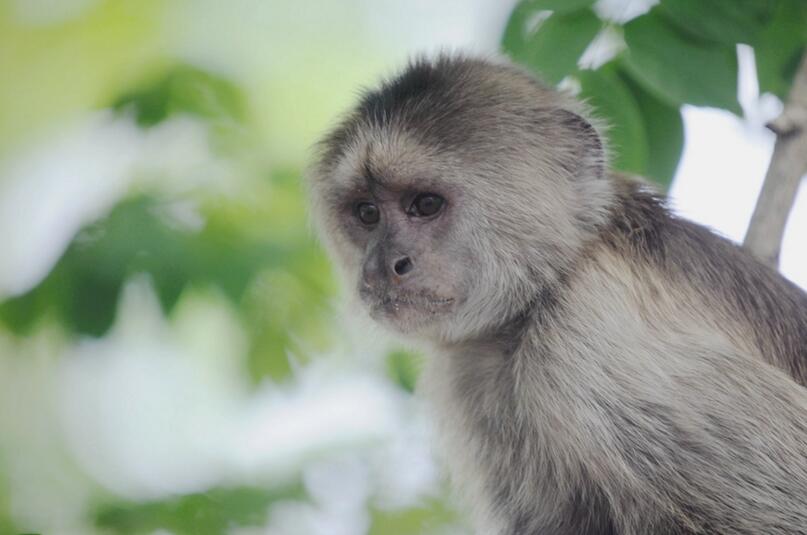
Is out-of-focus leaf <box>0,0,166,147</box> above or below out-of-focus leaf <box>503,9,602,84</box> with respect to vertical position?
below

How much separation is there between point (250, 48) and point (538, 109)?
15.8ft

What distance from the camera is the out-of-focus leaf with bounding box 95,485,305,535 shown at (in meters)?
5.45

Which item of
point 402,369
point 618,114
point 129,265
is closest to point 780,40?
point 618,114

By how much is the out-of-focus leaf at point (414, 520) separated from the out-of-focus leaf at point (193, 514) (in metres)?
0.60

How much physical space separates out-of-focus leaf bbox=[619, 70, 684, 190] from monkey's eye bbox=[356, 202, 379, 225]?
4.21ft

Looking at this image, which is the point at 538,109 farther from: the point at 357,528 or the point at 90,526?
the point at 90,526

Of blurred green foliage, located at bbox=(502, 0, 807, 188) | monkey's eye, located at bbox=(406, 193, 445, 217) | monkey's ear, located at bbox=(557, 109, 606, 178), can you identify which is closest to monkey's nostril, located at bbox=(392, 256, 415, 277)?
monkey's eye, located at bbox=(406, 193, 445, 217)

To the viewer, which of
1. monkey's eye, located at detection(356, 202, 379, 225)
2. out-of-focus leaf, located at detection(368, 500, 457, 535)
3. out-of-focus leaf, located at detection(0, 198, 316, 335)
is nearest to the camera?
monkey's eye, located at detection(356, 202, 379, 225)

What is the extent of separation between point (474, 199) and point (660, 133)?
1018mm

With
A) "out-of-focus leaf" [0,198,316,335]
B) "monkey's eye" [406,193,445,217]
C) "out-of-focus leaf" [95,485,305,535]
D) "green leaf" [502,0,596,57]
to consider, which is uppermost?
"green leaf" [502,0,596,57]

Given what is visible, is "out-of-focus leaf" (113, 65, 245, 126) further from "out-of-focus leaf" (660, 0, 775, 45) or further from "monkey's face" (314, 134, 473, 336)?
"out-of-focus leaf" (660, 0, 775, 45)

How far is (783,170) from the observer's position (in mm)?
5129

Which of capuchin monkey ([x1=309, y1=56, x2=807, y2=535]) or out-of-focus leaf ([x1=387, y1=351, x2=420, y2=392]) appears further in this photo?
out-of-focus leaf ([x1=387, y1=351, x2=420, y2=392])

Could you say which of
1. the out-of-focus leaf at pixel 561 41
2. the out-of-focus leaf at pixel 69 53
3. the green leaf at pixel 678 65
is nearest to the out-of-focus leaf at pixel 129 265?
the out-of-focus leaf at pixel 561 41
